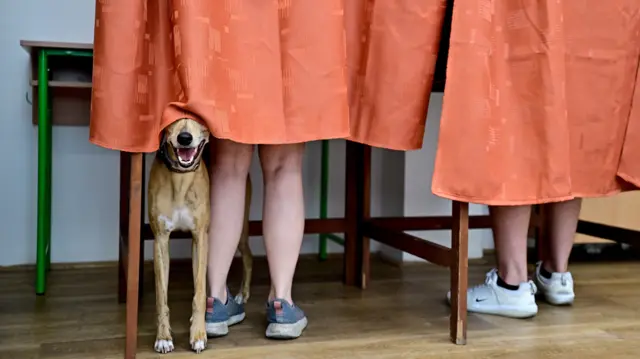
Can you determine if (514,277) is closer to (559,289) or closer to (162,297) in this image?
(559,289)

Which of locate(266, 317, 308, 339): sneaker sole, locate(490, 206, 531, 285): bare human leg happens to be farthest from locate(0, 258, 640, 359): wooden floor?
locate(490, 206, 531, 285): bare human leg

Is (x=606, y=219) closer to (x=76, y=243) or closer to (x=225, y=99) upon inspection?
(x=225, y=99)

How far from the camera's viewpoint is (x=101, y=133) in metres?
1.22

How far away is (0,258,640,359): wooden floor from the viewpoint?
50.6 inches

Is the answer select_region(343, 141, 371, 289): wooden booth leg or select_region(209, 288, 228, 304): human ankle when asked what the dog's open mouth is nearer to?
select_region(209, 288, 228, 304): human ankle

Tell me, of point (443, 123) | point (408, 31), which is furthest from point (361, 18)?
point (443, 123)

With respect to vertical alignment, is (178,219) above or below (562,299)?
above

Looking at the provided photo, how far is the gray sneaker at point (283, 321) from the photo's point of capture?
1338 mm

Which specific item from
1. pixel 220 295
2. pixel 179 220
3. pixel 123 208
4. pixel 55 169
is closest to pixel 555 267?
pixel 220 295

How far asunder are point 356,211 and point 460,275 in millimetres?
635

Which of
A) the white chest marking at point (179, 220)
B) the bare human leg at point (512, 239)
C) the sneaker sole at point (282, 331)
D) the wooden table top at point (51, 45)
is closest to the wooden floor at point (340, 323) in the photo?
the sneaker sole at point (282, 331)

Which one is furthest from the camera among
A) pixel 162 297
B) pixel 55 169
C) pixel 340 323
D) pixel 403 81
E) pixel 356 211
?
pixel 55 169

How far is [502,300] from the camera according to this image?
158 centimetres

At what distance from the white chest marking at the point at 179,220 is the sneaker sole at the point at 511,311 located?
81 centimetres
